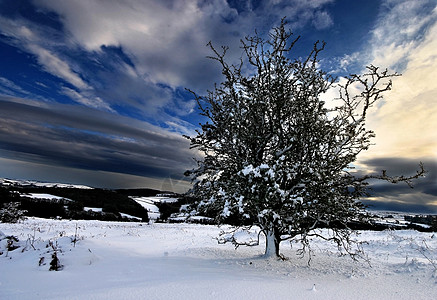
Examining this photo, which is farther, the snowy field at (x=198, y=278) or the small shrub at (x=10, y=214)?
the small shrub at (x=10, y=214)

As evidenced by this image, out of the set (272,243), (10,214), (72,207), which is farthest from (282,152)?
(72,207)

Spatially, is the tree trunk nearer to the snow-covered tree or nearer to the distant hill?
the snow-covered tree

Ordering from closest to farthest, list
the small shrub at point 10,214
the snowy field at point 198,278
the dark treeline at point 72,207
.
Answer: the snowy field at point 198,278 → the small shrub at point 10,214 → the dark treeline at point 72,207

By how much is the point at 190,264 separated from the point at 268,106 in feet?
19.3

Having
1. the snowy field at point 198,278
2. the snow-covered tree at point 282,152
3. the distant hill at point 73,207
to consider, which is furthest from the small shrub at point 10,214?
the snow-covered tree at point 282,152

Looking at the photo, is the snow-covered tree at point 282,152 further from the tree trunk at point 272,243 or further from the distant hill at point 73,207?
the distant hill at point 73,207

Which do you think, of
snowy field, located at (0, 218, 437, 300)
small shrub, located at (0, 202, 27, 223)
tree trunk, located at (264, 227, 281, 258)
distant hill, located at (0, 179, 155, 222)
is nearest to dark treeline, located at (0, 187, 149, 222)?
distant hill, located at (0, 179, 155, 222)

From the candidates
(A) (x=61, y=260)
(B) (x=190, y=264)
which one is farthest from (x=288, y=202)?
(A) (x=61, y=260)

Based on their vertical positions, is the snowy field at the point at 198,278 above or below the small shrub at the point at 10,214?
above

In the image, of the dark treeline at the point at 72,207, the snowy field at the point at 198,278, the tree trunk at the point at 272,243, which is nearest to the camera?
the snowy field at the point at 198,278

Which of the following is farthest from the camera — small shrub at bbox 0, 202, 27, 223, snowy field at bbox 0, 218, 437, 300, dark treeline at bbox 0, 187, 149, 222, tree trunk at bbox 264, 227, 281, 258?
dark treeline at bbox 0, 187, 149, 222

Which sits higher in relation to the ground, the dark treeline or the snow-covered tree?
the snow-covered tree

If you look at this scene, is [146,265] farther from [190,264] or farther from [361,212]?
[361,212]

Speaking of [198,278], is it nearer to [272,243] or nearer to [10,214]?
[272,243]
